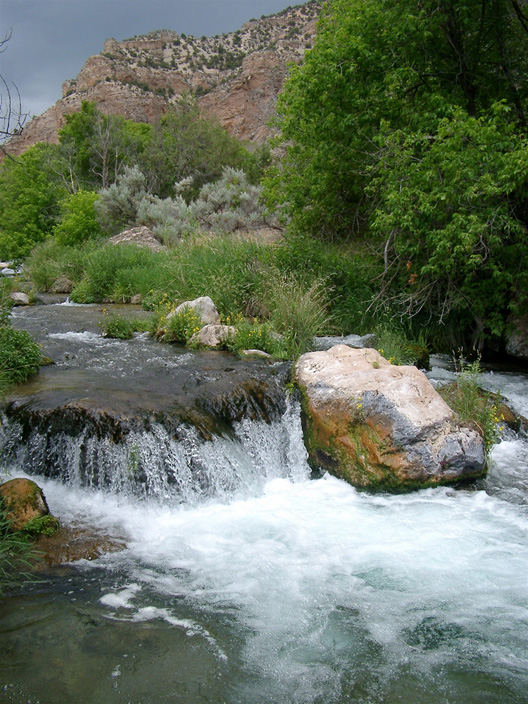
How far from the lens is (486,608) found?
146 inches

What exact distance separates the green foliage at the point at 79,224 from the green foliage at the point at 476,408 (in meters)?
17.7

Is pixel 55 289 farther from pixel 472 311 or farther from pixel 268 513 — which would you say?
pixel 268 513

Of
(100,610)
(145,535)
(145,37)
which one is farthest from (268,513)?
(145,37)

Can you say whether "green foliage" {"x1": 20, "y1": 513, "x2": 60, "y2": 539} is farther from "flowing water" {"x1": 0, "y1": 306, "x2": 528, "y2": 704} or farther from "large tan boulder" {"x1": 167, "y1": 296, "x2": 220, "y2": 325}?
"large tan boulder" {"x1": 167, "y1": 296, "x2": 220, "y2": 325}

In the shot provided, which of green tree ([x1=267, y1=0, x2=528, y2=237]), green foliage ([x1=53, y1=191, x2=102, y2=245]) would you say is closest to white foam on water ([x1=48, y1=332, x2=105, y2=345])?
green tree ([x1=267, y1=0, x2=528, y2=237])

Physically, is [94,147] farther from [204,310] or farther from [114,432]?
[114,432]

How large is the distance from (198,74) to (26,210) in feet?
163

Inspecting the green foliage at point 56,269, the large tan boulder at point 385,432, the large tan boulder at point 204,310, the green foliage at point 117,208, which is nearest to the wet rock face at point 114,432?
the large tan boulder at point 385,432

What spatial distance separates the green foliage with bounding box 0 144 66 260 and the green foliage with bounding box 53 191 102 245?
4.79m

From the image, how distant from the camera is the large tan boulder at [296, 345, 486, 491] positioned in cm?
560

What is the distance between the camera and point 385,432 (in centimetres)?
575

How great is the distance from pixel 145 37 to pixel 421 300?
8029cm

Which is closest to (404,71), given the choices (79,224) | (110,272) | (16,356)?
(16,356)

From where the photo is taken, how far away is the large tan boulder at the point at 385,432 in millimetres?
5598
